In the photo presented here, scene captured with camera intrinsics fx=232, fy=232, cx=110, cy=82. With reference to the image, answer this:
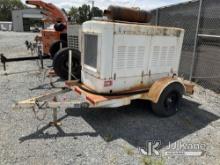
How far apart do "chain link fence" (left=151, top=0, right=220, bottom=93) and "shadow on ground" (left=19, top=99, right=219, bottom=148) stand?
171 centimetres

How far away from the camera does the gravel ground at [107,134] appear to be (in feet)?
10.7

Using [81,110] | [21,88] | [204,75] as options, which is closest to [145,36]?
[81,110]

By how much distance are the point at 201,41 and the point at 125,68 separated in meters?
3.51

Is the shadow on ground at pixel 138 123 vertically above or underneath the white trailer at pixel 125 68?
underneath

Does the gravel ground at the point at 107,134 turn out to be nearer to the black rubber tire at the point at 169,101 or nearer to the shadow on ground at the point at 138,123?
the shadow on ground at the point at 138,123

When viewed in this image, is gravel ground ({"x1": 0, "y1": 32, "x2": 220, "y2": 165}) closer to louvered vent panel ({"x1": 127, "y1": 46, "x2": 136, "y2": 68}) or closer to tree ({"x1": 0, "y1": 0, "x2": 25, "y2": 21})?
louvered vent panel ({"x1": 127, "y1": 46, "x2": 136, "y2": 68})

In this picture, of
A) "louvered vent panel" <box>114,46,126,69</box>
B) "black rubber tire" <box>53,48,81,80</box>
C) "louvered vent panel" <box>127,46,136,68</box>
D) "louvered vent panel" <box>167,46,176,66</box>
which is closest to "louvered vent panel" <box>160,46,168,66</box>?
"louvered vent panel" <box>167,46,176,66</box>

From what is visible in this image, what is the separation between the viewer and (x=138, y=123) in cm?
431

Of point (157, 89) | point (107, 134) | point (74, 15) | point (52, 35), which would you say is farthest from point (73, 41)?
point (74, 15)

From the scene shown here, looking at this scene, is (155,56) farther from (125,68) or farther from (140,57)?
(125,68)

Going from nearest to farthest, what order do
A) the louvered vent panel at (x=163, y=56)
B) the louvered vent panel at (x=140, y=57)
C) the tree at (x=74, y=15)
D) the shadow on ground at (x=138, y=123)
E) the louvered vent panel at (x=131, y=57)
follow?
the shadow on ground at (x=138, y=123)
the louvered vent panel at (x=131, y=57)
the louvered vent panel at (x=140, y=57)
the louvered vent panel at (x=163, y=56)
the tree at (x=74, y=15)

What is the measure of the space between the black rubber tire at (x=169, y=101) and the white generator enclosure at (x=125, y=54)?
357 millimetres

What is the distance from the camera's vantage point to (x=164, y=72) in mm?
4801

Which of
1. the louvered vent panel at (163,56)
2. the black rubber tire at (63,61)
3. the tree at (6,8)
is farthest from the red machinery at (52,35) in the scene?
the tree at (6,8)
